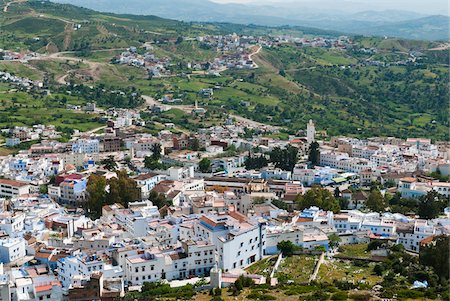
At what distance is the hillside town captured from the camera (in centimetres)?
1673

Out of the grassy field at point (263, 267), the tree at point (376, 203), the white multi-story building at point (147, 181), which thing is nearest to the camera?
the grassy field at point (263, 267)

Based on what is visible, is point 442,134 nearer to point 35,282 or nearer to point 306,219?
point 306,219

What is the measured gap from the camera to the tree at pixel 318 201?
2310 cm

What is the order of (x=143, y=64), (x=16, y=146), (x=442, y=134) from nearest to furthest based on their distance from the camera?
(x=16, y=146), (x=442, y=134), (x=143, y=64)

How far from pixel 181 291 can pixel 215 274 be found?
0.90 meters

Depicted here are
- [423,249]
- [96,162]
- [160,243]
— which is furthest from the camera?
[96,162]

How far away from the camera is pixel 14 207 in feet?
72.7

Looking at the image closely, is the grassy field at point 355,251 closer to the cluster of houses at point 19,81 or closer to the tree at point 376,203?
the tree at point 376,203

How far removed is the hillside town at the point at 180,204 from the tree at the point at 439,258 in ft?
6.10

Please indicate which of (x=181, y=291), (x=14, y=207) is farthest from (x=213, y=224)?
(x=14, y=207)

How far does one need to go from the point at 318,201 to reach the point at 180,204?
4869 millimetres

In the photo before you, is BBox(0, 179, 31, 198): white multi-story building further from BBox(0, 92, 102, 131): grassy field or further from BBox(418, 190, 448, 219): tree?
BBox(418, 190, 448, 219): tree

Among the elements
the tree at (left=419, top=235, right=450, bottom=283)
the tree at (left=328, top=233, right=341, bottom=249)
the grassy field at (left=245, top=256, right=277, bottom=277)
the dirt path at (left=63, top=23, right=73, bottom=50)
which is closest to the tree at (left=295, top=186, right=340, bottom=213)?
the tree at (left=328, top=233, right=341, bottom=249)

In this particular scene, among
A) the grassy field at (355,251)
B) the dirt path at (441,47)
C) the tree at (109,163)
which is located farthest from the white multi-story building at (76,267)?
the dirt path at (441,47)
